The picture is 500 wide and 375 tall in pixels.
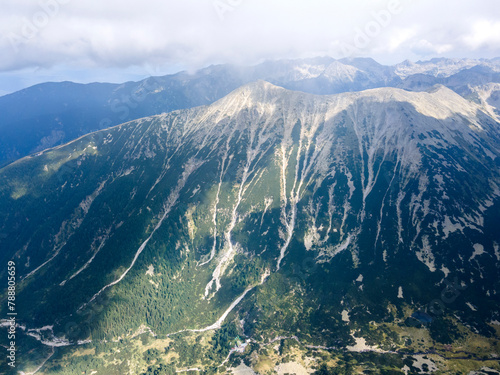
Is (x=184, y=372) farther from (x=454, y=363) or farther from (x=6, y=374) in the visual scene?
(x=454, y=363)

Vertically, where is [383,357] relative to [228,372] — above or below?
above

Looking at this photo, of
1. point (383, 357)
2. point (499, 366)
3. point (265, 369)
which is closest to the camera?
point (499, 366)

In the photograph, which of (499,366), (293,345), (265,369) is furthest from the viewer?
(293,345)

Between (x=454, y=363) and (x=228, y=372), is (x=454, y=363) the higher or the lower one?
the higher one

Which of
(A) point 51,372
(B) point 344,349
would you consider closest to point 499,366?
(B) point 344,349

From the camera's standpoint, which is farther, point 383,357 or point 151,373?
point 151,373

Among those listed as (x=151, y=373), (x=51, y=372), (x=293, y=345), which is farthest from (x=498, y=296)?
(x=51, y=372)

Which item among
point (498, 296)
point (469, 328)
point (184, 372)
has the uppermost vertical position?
point (498, 296)

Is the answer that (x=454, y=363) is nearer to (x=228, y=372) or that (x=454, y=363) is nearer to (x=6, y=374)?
(x=228, y=372)

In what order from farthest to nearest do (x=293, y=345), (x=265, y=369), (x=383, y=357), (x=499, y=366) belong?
(x=293, y=345) → (x=265, y=369) → (x=383, y=357) → (x=499, y=366)
